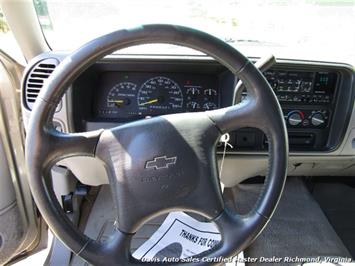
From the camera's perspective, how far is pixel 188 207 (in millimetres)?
927

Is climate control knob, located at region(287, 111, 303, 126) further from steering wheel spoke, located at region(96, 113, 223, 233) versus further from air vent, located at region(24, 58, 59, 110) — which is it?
air vent, located at region(24, 58, 59, 110)

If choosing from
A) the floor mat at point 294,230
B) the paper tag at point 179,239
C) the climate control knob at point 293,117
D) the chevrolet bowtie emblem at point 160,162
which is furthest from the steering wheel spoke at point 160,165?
the floor mat at point 294,230

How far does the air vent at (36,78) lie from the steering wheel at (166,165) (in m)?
0.46

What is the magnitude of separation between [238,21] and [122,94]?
0.46 metres

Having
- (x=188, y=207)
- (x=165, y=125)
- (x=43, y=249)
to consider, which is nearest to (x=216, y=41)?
(x=165, y=125)

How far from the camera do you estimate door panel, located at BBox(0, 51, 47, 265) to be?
1519 millimetres

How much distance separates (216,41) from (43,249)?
53.0 inches

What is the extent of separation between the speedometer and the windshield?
100mm

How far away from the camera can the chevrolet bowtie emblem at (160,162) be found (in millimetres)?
878

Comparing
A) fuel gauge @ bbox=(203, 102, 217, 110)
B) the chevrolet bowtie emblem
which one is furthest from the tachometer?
the chevrolet bowtie emblem

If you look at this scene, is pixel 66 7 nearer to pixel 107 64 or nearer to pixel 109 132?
pixel 107 64

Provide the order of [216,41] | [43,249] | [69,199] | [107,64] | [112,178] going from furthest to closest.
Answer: [43,249]
[69,199]
[107,64]
[112,178]
[216,41]

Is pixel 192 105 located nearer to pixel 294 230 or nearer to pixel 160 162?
pixel 160 162

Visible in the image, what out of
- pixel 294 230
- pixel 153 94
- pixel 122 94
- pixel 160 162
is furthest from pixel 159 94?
pixel 294 230
